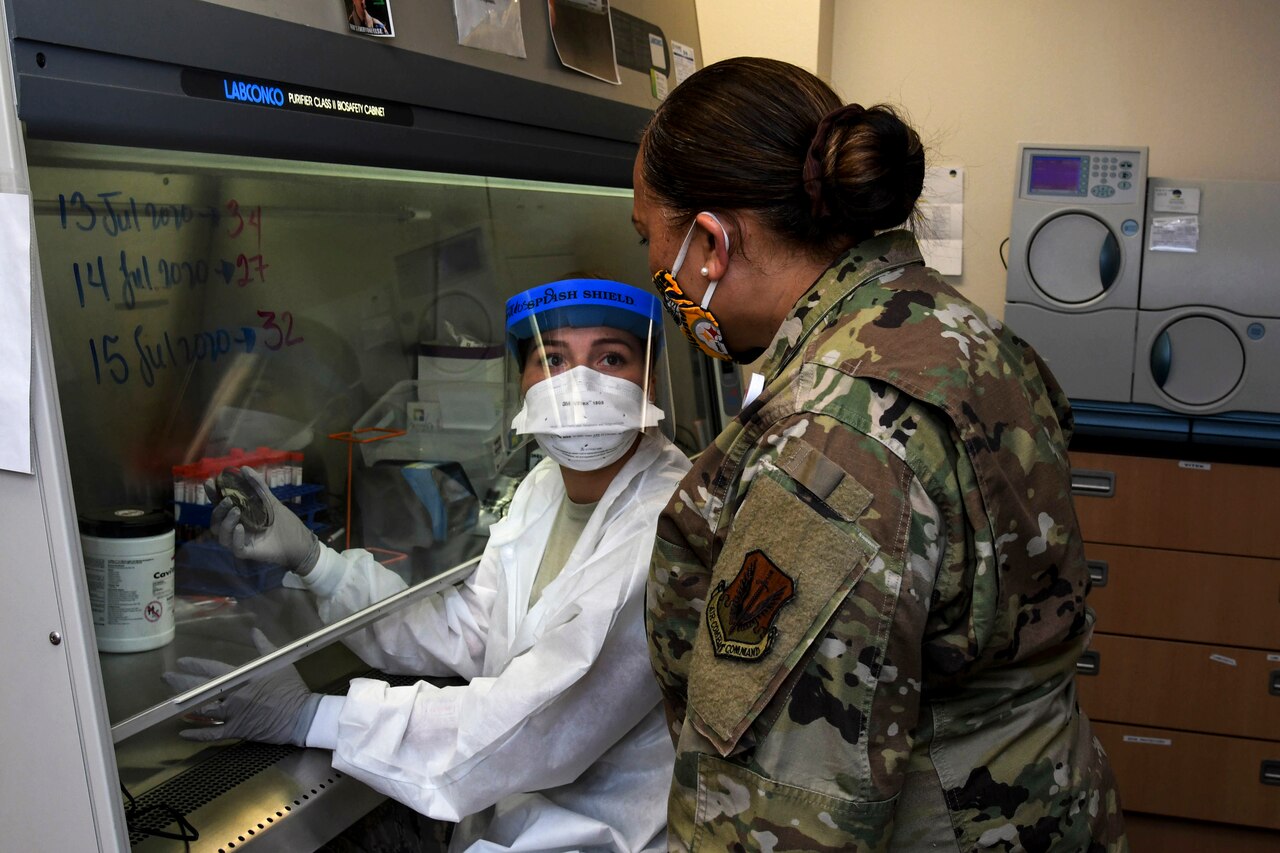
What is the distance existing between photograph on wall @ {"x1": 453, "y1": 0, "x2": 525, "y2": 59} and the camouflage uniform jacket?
0.62 m

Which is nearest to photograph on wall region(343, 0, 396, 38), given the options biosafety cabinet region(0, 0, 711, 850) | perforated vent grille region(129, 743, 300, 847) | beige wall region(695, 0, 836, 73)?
biosafety cabinet region(0, 0, 711, 850)

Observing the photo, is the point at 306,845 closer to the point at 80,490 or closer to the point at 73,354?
the point at 80,490

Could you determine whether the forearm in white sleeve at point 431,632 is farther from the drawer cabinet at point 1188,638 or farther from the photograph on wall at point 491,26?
the drawer cabinet at point 1188,638

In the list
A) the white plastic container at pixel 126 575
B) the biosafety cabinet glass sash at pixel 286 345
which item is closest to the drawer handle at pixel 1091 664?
the biosafety cabinet glass sash at pixel 286 345

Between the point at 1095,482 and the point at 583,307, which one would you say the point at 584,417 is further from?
the point at 1095,482

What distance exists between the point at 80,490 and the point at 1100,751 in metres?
1.15

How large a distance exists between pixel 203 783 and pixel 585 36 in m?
1.17

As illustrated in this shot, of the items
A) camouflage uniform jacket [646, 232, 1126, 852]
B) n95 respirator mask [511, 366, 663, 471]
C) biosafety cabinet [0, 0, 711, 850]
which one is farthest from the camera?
n95 respirator mask [511, 366, 663, 471]

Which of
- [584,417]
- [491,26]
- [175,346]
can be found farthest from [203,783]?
[491,26]

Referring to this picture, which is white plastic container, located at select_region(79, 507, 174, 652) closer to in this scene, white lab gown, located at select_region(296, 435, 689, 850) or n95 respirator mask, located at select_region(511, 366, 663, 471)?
white lab gown, located at select_region(296, 435, 689, 850)

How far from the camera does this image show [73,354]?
3.74 feet

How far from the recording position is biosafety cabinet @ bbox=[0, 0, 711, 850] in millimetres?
928

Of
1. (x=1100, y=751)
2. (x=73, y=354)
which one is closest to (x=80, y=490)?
(x=73, y=354)

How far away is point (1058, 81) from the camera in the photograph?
3244 millimetres
